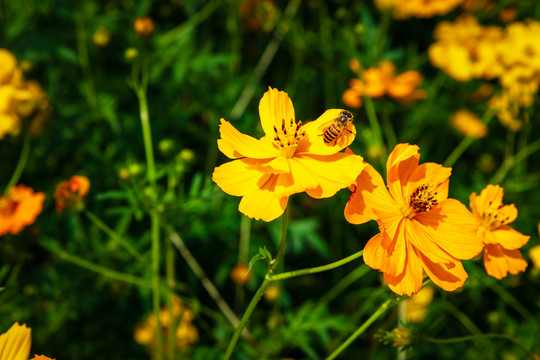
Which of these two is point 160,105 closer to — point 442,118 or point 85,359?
point 85,359

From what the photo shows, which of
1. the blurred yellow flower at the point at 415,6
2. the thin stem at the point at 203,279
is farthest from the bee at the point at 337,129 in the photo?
the blurred yellow flower at the point at 415,6

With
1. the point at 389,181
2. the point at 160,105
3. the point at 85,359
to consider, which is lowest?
the point at 85,359

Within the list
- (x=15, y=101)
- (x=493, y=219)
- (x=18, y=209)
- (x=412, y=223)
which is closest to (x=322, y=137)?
(x=412, y=223)

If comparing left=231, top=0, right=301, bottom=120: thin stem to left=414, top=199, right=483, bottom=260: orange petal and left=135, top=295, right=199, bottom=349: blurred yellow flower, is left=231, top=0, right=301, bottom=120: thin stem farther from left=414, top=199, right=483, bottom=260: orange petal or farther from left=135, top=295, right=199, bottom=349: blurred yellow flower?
left=414, top=199, right=483, bottom=260: orange petal

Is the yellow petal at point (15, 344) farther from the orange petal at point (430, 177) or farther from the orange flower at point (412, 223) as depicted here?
the orange petal at point (430, 177)

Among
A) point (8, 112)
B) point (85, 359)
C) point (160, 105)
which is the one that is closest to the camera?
point (8, 112)

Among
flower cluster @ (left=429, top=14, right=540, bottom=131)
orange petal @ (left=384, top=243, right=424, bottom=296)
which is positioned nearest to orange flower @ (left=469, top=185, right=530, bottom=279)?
orange petal @ (left=384, top=243, right=424, bottom=296)

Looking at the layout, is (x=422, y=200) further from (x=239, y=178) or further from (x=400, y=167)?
(x=239, y=178)

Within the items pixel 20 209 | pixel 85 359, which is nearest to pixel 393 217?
pixel 20 209
